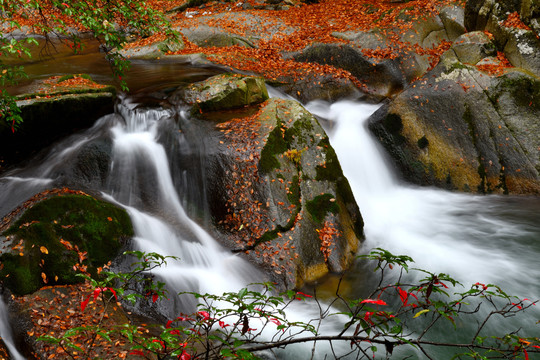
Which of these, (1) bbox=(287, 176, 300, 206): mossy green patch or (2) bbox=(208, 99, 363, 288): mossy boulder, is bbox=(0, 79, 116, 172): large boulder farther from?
(1) bbox=(287, 176, 300, 206): mossy green patch

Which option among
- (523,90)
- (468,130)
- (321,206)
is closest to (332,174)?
(321,206)

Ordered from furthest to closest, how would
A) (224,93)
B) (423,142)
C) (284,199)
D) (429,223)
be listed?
(423,142)
(224,93)
(429,223)
(284,199)

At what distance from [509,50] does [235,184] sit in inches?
315

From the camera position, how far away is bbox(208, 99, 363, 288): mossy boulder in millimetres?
5906

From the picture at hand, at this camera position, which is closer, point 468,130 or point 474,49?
point 468,130

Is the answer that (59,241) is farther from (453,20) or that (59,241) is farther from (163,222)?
(453,20)

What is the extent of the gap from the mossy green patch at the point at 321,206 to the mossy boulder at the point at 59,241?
3018 millimetres

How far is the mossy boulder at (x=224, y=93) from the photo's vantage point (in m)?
7.53

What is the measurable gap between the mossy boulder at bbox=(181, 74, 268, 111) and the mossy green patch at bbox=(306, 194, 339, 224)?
2847mm

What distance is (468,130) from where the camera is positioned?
8.12 m

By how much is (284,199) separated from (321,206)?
721 mm

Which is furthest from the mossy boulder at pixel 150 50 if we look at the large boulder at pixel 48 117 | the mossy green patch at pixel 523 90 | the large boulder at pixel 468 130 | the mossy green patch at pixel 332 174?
the mossy green patch at pixel 523 90

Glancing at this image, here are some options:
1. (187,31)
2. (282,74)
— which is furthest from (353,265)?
(187,31)

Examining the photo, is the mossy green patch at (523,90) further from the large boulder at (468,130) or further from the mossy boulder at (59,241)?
the mossy boulder at (59,241)
